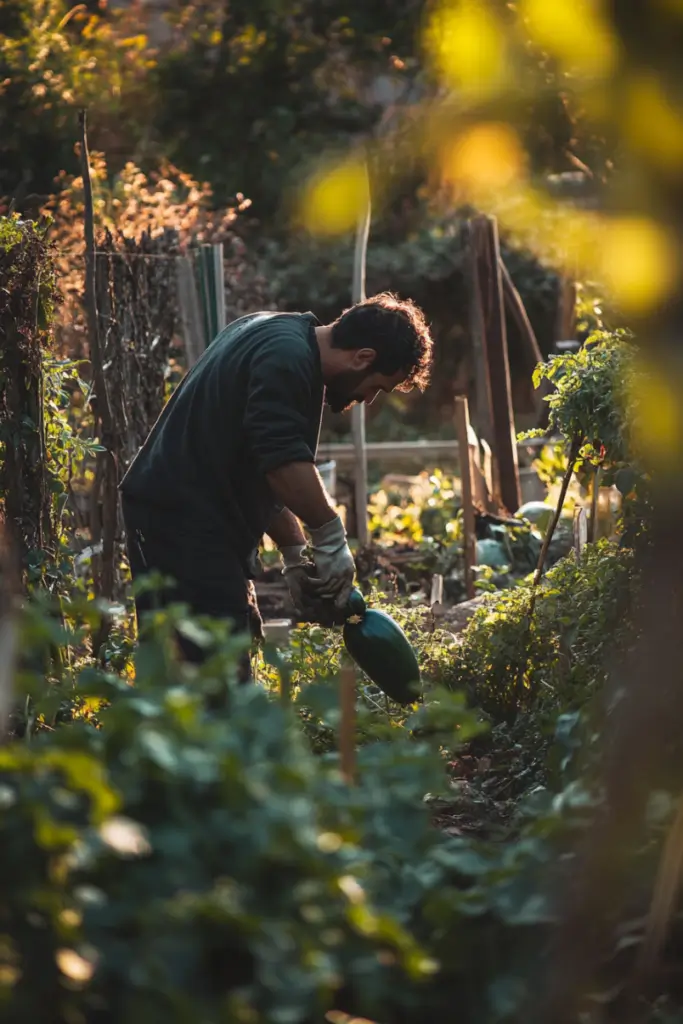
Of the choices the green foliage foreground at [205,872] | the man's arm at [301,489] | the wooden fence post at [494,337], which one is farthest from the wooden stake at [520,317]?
the green foliage foreground at [205,872]

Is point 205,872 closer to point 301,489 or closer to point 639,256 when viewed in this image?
point 639,256

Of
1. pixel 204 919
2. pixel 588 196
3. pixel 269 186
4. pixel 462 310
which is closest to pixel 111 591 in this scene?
pixel 204 919

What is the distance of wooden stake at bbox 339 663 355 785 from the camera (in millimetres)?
1941

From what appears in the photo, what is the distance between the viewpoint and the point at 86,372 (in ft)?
22.3

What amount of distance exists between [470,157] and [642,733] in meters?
0.95

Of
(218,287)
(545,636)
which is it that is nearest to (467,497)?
(218,287)

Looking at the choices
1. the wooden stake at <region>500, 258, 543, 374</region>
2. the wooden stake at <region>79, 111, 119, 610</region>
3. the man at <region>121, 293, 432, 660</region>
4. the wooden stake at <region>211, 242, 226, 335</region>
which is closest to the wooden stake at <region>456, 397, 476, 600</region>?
the wooden stake at <region>211, 242, 226, 335</region>

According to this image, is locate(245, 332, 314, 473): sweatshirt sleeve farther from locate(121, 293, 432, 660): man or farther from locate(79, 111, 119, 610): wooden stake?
locate(79, 111, 119, 610): wooden stake

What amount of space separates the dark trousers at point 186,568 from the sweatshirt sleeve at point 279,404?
378mm

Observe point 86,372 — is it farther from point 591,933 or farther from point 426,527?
point 591,933

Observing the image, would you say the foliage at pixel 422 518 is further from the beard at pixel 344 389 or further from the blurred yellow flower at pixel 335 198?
the blurred yellow flower at pixel 335 198

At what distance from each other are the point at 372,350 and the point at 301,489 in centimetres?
47

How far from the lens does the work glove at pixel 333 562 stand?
3.70 meters

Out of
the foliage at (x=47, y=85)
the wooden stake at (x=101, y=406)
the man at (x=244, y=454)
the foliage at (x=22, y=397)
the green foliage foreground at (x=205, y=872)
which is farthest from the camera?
the foliage at (x=47, y=85)
